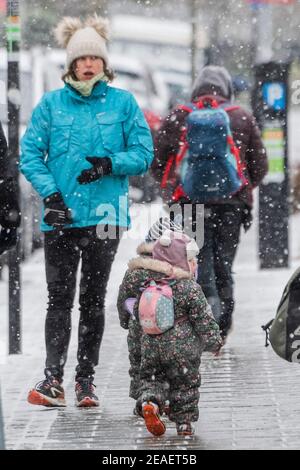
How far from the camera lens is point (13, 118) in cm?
955

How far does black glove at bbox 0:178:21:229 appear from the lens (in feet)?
21.3

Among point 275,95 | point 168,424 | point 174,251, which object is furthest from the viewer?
point 275,95

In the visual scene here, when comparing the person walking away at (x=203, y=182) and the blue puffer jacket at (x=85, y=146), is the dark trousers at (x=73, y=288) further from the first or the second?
the person walking away at (x=203, y=182)

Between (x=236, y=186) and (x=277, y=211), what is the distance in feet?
17.5

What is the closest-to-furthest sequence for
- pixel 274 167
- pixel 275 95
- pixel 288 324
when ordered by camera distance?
pixel 288 324
pixel 275 95
pixel 274 167

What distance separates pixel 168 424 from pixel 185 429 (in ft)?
1.13

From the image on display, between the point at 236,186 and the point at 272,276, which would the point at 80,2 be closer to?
the point at 272,276

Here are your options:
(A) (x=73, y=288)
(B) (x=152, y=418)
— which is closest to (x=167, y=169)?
(A) (x=73, y=288)

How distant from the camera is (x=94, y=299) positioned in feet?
25.9

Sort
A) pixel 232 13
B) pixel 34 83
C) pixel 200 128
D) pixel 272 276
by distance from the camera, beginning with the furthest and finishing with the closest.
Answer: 1. pixel 232 13
2. pixel 34 83
3. pixel 272 276
4. pixel 200 128

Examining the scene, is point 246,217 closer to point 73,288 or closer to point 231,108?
point 231,108

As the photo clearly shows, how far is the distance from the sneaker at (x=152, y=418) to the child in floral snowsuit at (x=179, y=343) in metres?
0.08

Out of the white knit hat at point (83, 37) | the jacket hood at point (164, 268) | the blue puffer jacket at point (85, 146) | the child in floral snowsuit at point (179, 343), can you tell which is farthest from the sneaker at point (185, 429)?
the white knit hat at point (83, 37)
